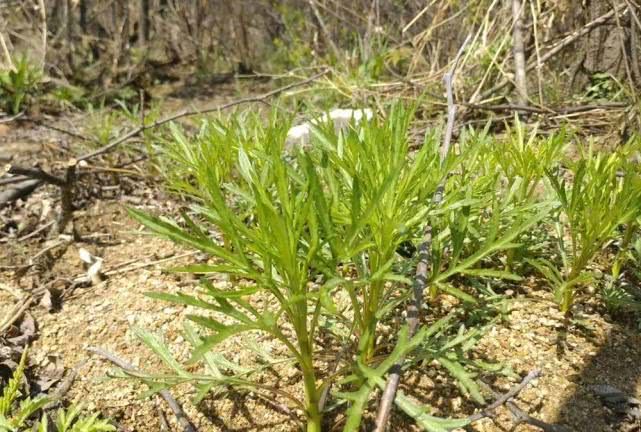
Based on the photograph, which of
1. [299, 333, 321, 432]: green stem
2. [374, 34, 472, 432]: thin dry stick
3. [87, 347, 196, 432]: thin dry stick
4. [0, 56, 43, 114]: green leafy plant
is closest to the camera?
[374, 34, 472, 432]: thin dry stick

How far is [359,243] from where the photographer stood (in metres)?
0.84

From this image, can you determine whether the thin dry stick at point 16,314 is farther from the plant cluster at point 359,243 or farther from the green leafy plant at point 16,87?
the green leafy plant at point 16,87

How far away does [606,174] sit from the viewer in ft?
3.66

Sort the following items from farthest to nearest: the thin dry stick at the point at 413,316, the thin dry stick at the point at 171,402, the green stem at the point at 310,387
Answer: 1. the thin dry stick at the point at 171,402
2. the green stem at the point at 310,387
3. the thin dry stick at the point at 413,316

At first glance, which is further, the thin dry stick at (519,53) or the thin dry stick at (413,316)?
the thin dry stick at (519,53)

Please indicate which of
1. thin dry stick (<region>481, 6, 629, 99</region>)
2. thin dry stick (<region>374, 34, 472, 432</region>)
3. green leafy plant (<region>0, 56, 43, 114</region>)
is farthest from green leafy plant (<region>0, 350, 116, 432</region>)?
green leafy plant (<region>0, 56, 43, 114</region>)

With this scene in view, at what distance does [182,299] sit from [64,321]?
34.2 inches

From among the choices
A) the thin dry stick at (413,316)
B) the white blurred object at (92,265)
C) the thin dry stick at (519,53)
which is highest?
the thin dry stick at (519,53)

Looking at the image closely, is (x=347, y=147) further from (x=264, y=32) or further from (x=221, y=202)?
(x=264, y=32)

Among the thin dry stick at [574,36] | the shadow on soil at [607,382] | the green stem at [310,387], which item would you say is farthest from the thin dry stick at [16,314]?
the thin dry stick at [574,36]

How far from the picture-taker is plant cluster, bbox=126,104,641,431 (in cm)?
76

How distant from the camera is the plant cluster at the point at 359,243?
76 centimetres

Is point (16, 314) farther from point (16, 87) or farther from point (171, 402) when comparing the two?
point (16, 87)

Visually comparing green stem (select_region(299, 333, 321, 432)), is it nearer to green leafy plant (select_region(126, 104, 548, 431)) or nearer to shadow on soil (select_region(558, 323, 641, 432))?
green leafy plant (select_region(126, 104, 548, 431))
